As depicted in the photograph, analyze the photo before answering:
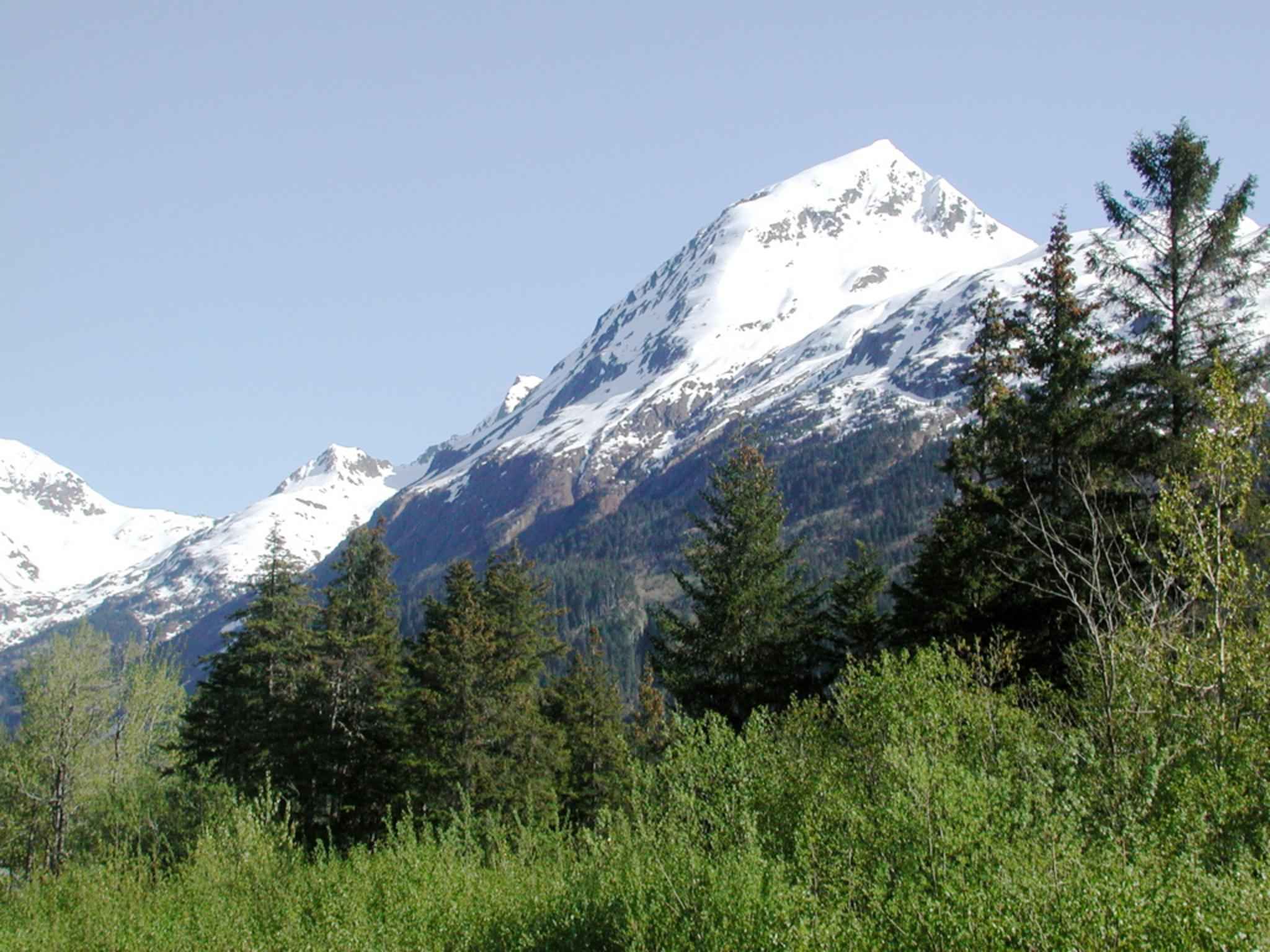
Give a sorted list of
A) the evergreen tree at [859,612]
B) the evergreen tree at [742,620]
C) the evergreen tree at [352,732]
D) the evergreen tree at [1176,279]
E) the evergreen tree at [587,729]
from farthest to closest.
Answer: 1. the evergreen tree at [587,729]
2. the evergreen tree at [352,732]
3. the evergreen tree at [859,612]
4. the evergreen tree at [742,620]
5. the evergreen tree at [1176,279]

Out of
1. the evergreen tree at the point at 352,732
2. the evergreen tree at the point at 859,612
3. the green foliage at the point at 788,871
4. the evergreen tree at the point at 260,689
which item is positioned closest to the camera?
the green foliage at the point at 788,871

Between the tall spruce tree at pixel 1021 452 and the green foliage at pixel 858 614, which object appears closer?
the tall spruce tree at pixel 1021 452

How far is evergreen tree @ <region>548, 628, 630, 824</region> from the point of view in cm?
4247

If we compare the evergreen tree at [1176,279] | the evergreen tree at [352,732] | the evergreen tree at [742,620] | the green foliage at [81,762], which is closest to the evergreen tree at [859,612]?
the evergreen tree at [742,620]

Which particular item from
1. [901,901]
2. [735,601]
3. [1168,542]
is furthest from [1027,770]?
[735,601]

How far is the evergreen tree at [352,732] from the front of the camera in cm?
3709

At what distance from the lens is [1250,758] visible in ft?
40.2

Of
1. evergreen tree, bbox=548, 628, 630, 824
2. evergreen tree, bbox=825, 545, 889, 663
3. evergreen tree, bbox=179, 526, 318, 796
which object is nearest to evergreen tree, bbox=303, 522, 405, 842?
evergreen tree, bbox=179, 526, 318, 796

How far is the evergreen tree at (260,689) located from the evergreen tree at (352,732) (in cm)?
110

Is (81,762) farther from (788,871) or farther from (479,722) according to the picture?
(788,871)

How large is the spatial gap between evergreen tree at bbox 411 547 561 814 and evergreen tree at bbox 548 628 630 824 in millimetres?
3647

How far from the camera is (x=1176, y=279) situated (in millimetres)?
25922

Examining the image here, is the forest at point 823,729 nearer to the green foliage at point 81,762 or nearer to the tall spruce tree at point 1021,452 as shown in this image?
the tall spruce tree at point 1021,452

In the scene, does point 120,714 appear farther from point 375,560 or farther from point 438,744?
point 438,744
